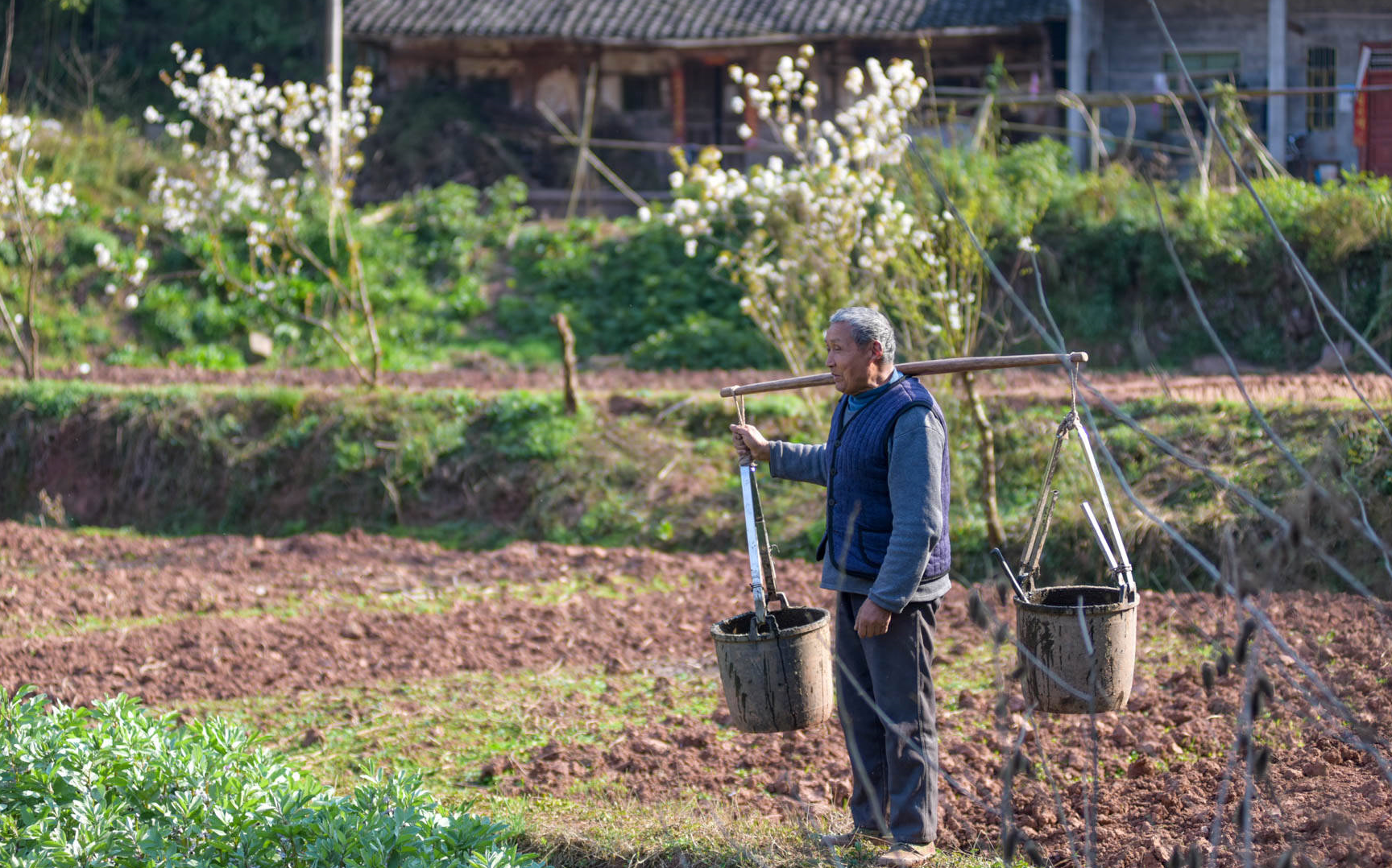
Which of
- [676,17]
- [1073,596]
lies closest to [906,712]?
[1073,596]

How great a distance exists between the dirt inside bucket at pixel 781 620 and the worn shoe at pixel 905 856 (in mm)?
732

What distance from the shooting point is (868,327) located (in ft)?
12.9

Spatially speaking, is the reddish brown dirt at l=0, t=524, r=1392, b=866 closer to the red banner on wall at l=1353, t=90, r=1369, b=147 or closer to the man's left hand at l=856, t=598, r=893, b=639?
the man's left hand at l=856, t=598, r=893, b=639

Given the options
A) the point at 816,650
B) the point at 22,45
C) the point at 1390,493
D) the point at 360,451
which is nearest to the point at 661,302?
the point at 360,451

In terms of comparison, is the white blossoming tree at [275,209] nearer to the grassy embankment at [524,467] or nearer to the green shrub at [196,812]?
the grassy embankment at [524,467]

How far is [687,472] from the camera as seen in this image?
32.5ft

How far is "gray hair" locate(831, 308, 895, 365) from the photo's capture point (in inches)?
155

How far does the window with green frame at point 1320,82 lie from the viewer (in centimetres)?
1777

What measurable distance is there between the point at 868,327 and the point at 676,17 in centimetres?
1752

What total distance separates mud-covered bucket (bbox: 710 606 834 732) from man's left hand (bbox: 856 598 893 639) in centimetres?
19

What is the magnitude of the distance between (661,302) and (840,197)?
5.01 m

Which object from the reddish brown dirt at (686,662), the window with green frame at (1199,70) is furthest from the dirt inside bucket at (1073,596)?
the window with green frame at (1199,70)

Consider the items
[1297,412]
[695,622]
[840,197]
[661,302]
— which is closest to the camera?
[695,622]

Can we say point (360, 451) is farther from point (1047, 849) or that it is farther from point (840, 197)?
point (1047, 849)
